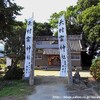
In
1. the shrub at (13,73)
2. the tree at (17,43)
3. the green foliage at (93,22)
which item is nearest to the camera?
the shrub at (13,73)

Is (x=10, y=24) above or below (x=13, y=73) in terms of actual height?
above

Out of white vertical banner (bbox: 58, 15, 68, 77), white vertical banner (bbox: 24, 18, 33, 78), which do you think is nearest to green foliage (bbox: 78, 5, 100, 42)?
white vertical banner (bbox: 58, 15, 68, 77)

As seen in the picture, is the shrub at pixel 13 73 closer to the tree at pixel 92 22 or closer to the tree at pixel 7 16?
the tree at pixel 7 16

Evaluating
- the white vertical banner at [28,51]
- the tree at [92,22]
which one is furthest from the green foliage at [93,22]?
the white vertical banner at [28,51]

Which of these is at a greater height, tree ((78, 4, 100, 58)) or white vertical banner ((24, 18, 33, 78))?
tree ((78, 4, 100, 58))

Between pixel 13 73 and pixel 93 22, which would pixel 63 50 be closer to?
pixel 13 73

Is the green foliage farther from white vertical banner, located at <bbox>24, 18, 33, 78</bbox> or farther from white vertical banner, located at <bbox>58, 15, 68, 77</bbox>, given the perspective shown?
white vertical banner, located at <bbox>24, 18, 33, 78</bbox>

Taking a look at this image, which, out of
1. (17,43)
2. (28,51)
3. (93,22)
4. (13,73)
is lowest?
(13,73)

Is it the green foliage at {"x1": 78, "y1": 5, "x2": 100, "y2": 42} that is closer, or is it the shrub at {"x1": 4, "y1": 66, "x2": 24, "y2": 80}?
the shrub at {"x1": 4, "y1": 66, "x2": 24, "y2": 80}

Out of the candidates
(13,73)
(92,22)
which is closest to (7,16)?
(13,73)

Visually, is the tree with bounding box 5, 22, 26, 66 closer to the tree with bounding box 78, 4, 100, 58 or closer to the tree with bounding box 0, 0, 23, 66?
the tree with bounding box 0, 0, 23, 66

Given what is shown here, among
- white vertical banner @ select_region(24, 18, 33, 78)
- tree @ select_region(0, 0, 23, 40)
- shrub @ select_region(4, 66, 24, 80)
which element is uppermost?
tree @ select_region(0, 0, 23, 40)

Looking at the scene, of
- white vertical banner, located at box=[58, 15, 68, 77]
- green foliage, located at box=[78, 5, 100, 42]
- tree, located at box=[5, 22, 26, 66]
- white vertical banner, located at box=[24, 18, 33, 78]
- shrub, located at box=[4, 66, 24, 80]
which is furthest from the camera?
green foliage, located at box=[78, 5, 100, 42]

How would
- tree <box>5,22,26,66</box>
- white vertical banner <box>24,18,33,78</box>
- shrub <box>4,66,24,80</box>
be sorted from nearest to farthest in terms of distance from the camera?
1. white vertical banner <box>24,18,33,78</box>
2. shrub <box>4,66,24,80</box>
3. tree <box>5,22,26,66</box>
